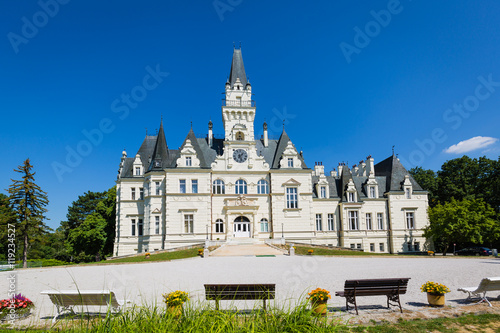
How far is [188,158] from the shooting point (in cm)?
4191

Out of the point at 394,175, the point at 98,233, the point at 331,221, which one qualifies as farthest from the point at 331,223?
the point at 98,233

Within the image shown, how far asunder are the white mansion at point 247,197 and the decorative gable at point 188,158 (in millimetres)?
123

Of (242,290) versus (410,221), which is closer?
(242,290)

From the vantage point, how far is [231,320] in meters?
6.24

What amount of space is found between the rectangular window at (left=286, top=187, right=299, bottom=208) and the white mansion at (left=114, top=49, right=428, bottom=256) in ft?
0.42

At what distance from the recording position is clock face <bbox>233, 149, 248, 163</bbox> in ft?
142

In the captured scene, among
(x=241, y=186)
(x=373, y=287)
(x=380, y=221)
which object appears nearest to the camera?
(x=373, y=287)

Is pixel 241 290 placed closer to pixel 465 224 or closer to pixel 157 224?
pixel 465 224

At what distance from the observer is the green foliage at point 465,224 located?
34969mm

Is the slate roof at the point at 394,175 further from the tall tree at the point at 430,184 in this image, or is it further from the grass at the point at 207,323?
the grass at the point at 207,323

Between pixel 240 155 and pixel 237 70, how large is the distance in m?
13.7

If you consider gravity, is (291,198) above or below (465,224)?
above

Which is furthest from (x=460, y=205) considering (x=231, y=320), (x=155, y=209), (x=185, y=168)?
(x=231, y=320)

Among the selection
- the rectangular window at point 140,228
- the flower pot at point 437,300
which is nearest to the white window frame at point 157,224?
the rectangular window at point 140,228
